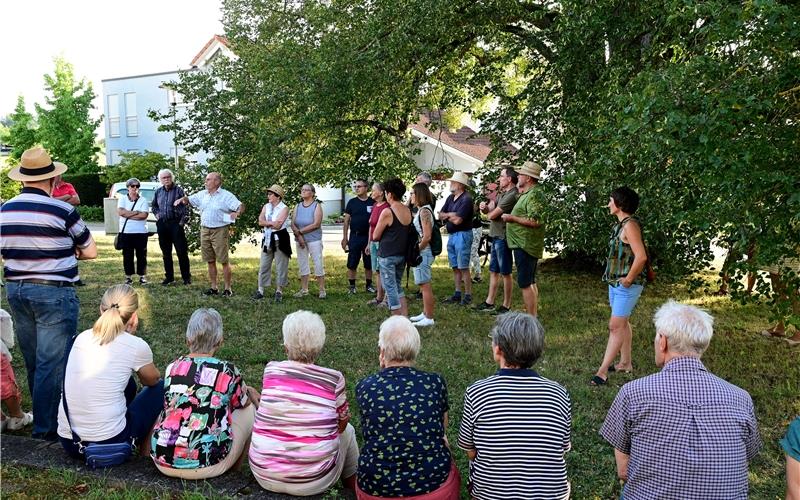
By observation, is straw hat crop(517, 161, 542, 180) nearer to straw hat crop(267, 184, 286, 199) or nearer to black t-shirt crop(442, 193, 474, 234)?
black t-shirt crop(442, 193, 474, 234)

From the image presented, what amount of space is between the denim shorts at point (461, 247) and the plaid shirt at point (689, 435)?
644 centimetres

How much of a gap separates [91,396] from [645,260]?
4143mm

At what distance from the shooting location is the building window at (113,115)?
124 feet

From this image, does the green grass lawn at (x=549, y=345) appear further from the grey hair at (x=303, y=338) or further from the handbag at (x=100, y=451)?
the grey hair at (x=303, y=338)

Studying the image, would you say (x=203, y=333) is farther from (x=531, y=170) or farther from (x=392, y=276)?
(x=531, y=170)

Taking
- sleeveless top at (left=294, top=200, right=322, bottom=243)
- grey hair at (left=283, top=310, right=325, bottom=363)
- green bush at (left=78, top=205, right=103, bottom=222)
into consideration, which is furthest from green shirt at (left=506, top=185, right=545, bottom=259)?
green bush at (left=78, top=205, right=103, bottom=222)

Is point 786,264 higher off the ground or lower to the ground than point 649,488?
higher

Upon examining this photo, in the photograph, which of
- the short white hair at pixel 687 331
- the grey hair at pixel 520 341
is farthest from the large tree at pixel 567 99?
the grey hair at pixel 520 341

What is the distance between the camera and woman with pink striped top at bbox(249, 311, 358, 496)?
3240 mm

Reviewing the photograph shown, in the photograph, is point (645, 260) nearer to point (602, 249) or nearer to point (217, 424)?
point (602, 249)

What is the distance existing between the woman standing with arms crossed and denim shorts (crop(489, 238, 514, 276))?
111 inches

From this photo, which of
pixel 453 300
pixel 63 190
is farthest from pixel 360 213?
pixel 63 190

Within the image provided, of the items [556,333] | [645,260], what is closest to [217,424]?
[645,260]

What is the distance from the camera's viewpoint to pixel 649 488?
8.92ft
